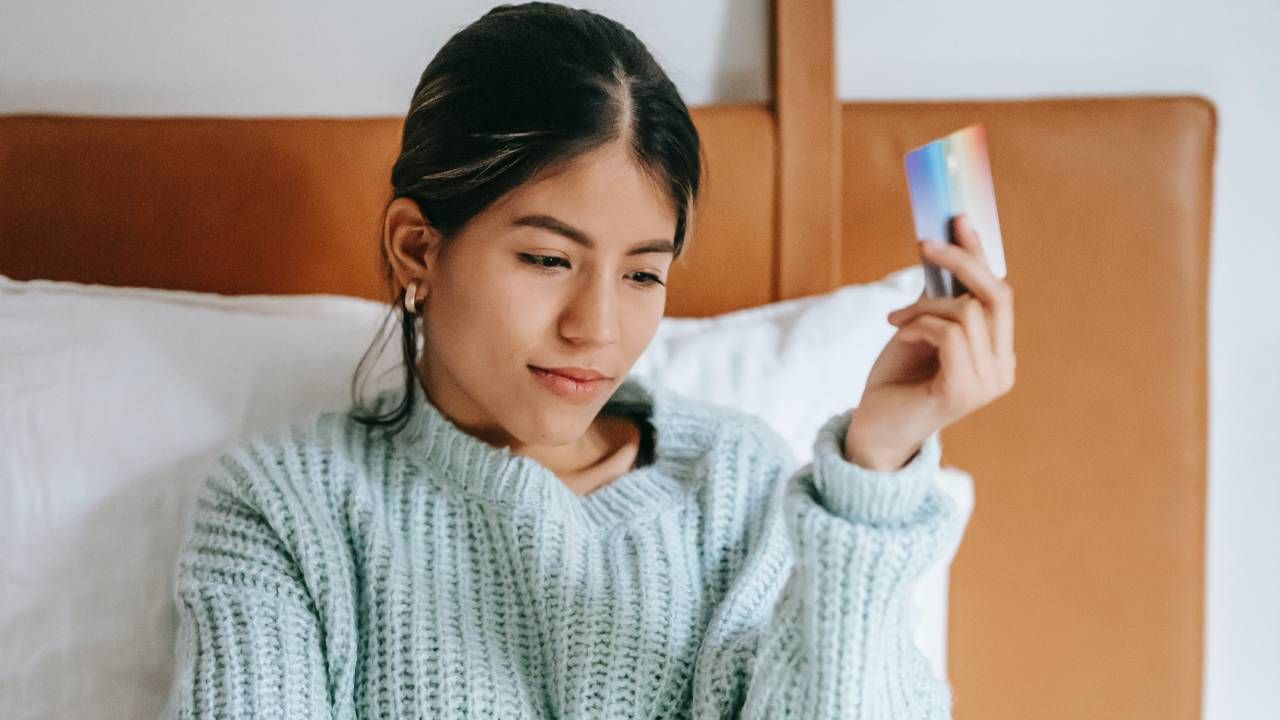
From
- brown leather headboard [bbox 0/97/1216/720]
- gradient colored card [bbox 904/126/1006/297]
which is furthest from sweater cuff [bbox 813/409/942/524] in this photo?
brown leather headboard [bbox 0/97/1216/720]

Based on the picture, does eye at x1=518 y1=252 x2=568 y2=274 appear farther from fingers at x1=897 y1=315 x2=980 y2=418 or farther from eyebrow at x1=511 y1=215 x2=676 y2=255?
fingers at x1=897 y1=315 x2=980 y2=418

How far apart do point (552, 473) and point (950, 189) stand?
16.3 inches

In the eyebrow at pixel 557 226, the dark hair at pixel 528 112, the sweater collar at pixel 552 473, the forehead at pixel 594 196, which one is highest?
the dark hair at pixel 528 112

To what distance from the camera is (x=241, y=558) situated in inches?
32.7

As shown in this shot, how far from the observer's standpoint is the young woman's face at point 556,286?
0.79 m

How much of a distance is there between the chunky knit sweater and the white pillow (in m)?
0.12

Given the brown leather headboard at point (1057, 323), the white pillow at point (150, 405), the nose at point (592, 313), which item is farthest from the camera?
the brown leather headboard at point (1057, 323)

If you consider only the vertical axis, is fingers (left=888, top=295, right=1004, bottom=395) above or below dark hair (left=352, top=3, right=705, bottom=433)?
below

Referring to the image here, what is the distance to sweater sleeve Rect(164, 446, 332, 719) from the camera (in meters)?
0.77

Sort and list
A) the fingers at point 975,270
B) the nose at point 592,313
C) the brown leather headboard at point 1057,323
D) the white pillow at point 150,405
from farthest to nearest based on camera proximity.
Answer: the brown leather headboard at point 1057,323
the white pillow at point 150,405
the nose at point 592,313
the fingers at point 975,270

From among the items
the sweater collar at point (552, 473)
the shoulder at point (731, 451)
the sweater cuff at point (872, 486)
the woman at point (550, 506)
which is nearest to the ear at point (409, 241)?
the woman at point (550, 506)

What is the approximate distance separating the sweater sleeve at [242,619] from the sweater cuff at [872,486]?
0.42 m

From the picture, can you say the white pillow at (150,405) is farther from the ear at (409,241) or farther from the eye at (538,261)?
the eye at (538,261)

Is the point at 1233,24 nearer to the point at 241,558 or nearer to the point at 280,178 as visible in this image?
the point at 280,178
